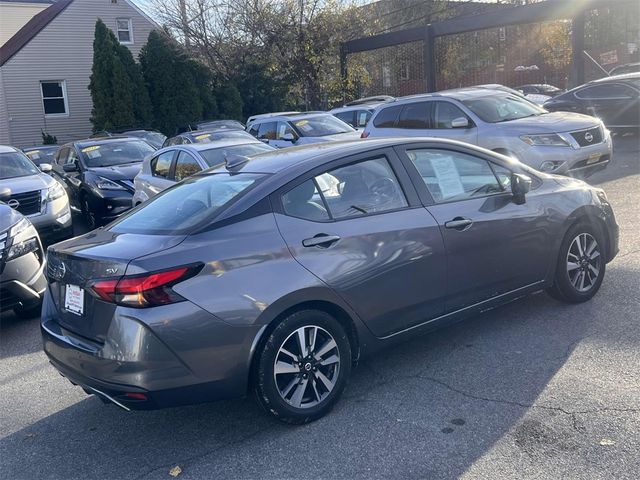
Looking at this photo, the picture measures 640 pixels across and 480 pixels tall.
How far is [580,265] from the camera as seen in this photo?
5.82 metres

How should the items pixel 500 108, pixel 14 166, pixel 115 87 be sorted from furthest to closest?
1. pixel 115 87
2. pixel 500 108
3. pixel 14 166

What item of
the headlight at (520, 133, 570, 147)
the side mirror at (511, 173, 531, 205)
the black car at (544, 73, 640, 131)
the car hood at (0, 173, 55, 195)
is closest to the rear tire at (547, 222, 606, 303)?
the side mirror at (511, 173, 531, 205)

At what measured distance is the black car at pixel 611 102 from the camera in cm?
1638

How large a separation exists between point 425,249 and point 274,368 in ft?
4.43

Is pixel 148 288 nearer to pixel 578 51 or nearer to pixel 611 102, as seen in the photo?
pixel 611 102

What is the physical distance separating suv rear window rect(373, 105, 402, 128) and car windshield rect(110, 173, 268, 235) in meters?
8.37

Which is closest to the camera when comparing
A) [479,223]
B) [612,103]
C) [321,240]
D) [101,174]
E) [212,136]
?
[321,240]

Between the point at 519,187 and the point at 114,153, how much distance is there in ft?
32.4

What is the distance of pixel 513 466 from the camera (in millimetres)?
3615

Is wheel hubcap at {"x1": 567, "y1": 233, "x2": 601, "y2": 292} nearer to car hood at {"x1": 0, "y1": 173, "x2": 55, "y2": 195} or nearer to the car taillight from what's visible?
the car taillight

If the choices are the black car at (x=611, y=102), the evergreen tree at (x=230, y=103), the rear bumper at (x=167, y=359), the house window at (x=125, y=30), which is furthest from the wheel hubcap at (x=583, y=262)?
the house window at (x=125, y=30)

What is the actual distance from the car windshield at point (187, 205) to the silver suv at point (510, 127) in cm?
706

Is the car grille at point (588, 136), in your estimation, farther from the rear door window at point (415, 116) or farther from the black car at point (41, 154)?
the black car at point (41, 154)

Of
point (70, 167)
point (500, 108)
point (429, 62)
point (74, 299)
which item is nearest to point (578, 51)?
point (429, 62)
